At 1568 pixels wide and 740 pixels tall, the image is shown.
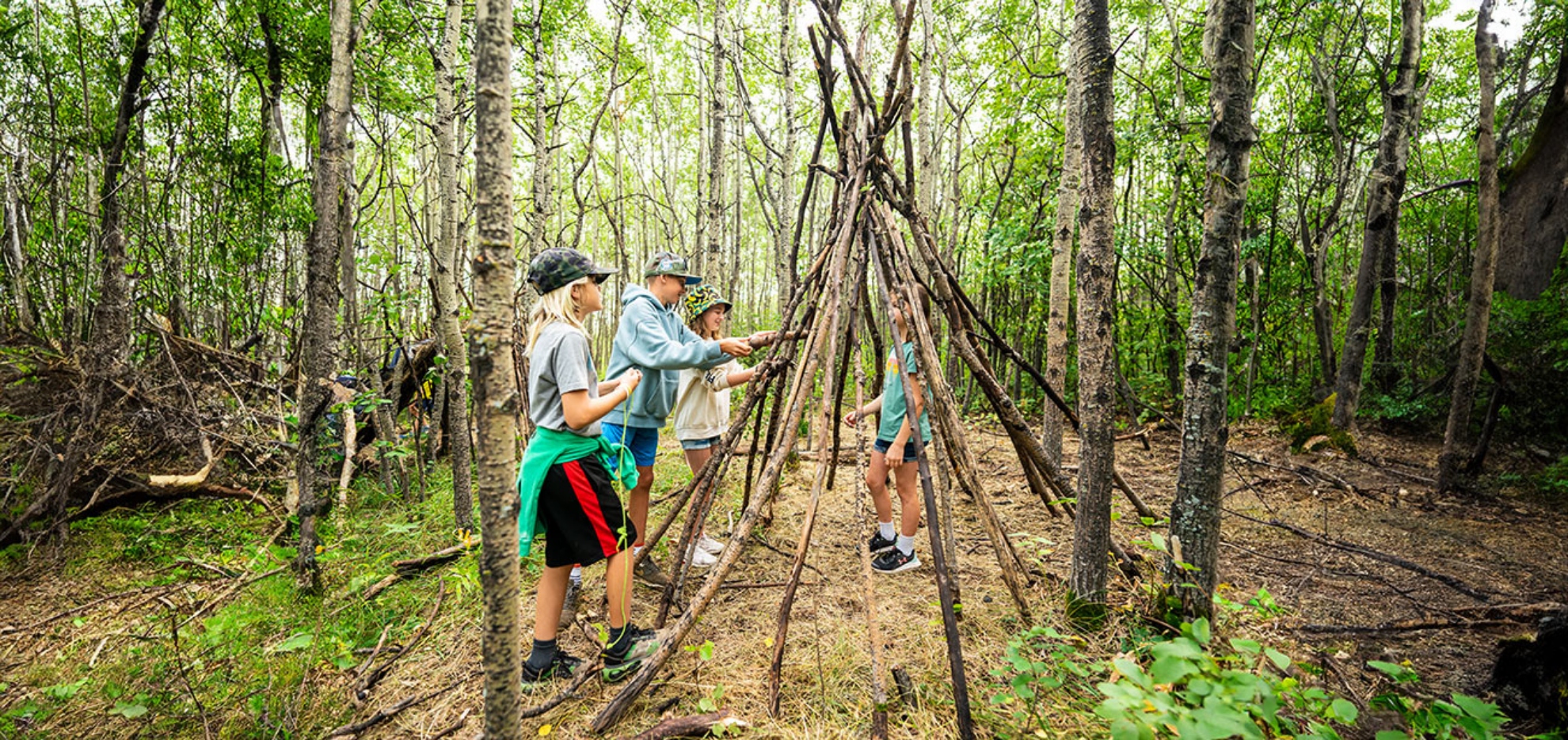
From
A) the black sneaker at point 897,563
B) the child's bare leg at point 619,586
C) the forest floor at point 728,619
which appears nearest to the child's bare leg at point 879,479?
the black sneaker at point 897,563

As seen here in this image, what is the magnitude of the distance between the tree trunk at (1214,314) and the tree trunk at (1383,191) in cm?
562

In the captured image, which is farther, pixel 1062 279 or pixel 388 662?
pixel 1062 279

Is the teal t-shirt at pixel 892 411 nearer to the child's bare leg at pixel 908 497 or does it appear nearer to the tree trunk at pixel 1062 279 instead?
the child's bare leg at pixel 908 497

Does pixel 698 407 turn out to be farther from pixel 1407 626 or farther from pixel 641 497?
pixel 1407 626

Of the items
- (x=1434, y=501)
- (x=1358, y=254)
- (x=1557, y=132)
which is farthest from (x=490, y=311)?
(x=1358, y=254)

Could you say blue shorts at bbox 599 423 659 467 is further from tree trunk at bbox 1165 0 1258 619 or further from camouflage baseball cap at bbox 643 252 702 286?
tree trunk at bbox 1165 0 1258 619

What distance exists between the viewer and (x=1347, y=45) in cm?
812

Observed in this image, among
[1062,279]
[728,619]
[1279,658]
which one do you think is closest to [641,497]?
[728,619]

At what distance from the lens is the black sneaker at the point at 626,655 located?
271 centimetres

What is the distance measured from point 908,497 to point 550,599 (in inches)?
87.1

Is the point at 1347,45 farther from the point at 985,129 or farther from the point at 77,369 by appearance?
the point at 77,369

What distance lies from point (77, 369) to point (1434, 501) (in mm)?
11643

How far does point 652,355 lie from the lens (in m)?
3.29

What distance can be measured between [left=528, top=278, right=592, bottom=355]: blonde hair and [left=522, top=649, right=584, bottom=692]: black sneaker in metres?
1.47
